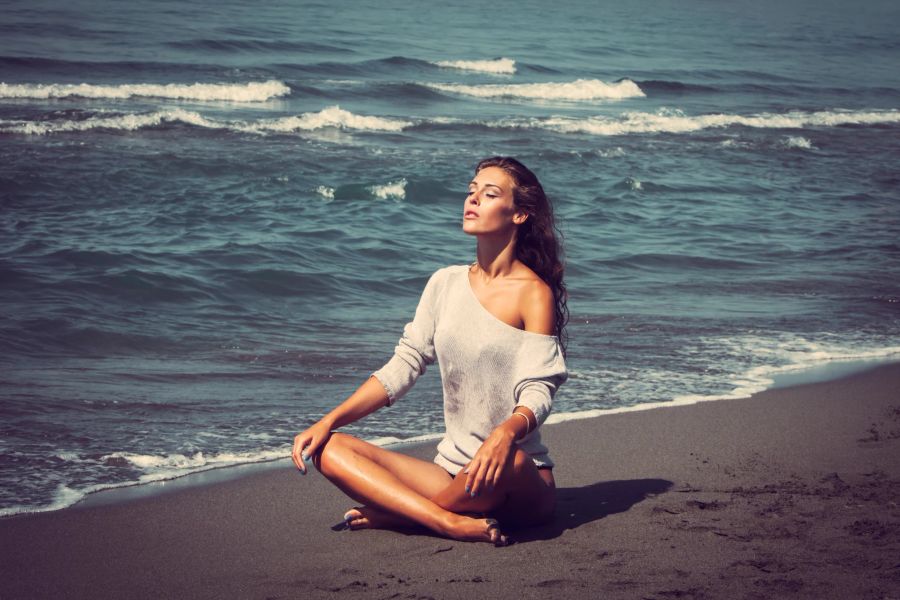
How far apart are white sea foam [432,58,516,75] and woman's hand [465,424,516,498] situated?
2977 centimetres

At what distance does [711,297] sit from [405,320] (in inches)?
114

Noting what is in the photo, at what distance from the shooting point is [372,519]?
13.4 feet

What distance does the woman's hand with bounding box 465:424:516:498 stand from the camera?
11.9 ft

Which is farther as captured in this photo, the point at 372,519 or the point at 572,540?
the point at 372,519

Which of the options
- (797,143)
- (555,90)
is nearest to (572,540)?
(797,143)

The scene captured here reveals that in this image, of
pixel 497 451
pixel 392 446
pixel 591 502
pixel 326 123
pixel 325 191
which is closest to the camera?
pixel 497 451

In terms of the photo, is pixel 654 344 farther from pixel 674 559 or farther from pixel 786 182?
pixel 786 182

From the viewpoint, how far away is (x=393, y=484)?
3.98 m

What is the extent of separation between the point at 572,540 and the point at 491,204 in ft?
4.14

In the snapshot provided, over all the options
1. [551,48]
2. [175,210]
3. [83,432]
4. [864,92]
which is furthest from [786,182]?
[551,48]

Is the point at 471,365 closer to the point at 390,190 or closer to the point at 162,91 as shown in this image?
the point at 390,190

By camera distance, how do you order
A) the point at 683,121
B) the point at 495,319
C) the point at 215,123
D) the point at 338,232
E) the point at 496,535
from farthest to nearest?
the point at 683,121, the point at 215,123, the point at 338,232, the point at 495,319, the point at 496,535

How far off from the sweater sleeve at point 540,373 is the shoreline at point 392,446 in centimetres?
174

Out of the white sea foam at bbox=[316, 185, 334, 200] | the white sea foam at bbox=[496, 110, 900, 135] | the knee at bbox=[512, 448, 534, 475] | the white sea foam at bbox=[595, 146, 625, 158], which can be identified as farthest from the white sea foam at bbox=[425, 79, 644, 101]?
the knee at bbox=[512, 448, 534, 475]
